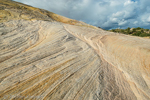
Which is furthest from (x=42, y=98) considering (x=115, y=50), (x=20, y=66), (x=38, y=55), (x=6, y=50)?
(x=115, y=50)

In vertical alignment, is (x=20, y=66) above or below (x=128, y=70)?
above

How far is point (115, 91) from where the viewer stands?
3512mm

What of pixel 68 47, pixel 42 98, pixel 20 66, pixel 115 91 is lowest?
pixel 115 91

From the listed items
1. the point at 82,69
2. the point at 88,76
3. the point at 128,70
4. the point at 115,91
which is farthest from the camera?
the point at 128,70

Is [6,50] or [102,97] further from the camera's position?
[6,50]

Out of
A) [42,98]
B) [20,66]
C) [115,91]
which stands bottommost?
[115,91]

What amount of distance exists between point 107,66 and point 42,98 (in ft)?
12.0

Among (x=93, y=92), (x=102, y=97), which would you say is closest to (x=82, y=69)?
(x=93, y=92)

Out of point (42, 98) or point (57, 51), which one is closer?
point (42, 98)

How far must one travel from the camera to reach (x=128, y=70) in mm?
4609

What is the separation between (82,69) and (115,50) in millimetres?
3505

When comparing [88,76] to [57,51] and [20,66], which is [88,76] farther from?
[20,66]

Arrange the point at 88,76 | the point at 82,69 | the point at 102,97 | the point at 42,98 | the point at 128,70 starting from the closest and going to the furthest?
the point at 42,98 → the point at 102,97 → the point at 88,76 → the point at 82,69 → the point at 128,70

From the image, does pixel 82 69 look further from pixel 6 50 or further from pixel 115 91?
pixel 6 50
